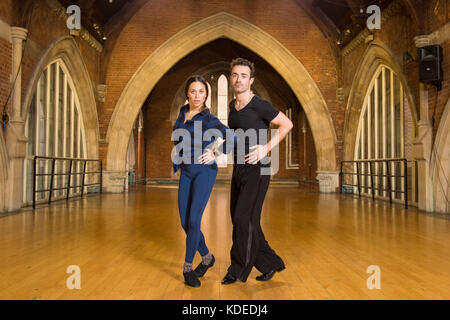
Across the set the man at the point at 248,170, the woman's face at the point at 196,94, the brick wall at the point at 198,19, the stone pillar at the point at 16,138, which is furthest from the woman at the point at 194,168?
the brick wall at the point at 198,19

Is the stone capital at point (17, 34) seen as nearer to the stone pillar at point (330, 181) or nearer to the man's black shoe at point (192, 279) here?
the man's black shoe at point (192, 279)

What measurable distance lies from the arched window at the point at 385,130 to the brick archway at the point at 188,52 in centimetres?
92

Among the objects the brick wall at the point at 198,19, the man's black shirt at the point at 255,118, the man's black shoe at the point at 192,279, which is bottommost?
the man's black shoe at the point at 192,279

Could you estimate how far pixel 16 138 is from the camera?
258 inches

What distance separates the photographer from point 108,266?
119 inches

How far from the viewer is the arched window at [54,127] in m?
7.96

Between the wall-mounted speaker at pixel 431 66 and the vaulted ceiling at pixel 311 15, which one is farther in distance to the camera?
the vaulted ceiling at pixel 311 15

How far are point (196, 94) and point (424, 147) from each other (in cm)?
552

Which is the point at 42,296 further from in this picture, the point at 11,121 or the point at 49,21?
the point at 49,21

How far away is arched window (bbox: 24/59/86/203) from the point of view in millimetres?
7957

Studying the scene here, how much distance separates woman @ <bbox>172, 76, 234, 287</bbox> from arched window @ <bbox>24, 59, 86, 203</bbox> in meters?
5.90

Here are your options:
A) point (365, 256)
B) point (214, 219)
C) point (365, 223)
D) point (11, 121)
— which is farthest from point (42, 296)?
point (11, 121)

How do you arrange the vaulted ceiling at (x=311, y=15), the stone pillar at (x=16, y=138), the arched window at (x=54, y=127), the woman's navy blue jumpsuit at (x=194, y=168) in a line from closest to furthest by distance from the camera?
the woman's navy blue jumpsuit at (x=194, y=168)
the stone pillar at (x=16, y=138)
the arched window at (x=54, y=127)
the vaulted ceiling at (x=311, y=15)

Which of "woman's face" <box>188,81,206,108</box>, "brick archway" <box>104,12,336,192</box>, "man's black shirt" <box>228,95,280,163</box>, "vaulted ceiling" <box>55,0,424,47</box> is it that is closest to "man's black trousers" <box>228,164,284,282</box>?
"man's black shirt" <box>228,95,280,163</box>
